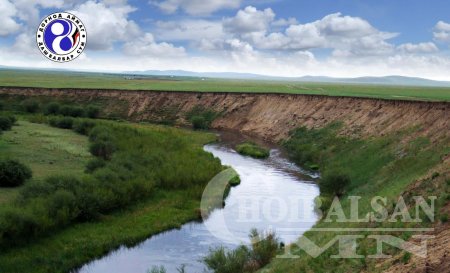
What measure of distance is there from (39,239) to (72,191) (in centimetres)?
545

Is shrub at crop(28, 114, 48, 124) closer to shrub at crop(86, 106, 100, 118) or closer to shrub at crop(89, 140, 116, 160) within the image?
shrub at crop(86, 106, 100, 118)

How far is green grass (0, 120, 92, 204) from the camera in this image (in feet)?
144

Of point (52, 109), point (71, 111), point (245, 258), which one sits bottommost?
point (245, 258)

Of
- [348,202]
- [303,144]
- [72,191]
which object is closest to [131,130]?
[303,144]

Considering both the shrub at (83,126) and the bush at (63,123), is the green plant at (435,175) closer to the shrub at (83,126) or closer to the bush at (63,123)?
the shrub at (83,126)

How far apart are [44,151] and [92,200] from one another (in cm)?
2280

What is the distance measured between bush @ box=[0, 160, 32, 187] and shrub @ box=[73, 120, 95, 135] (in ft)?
110

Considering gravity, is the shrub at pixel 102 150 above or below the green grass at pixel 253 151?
above

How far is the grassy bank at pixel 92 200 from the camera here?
89.7 feet

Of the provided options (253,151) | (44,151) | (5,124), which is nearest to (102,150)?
(44,151)

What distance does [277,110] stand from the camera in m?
89.6

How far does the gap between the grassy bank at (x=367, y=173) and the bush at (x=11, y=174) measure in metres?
23.6

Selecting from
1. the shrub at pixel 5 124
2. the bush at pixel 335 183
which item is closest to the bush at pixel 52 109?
the shrub at pixel 5 124

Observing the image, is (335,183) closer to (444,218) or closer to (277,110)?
(444,218)
